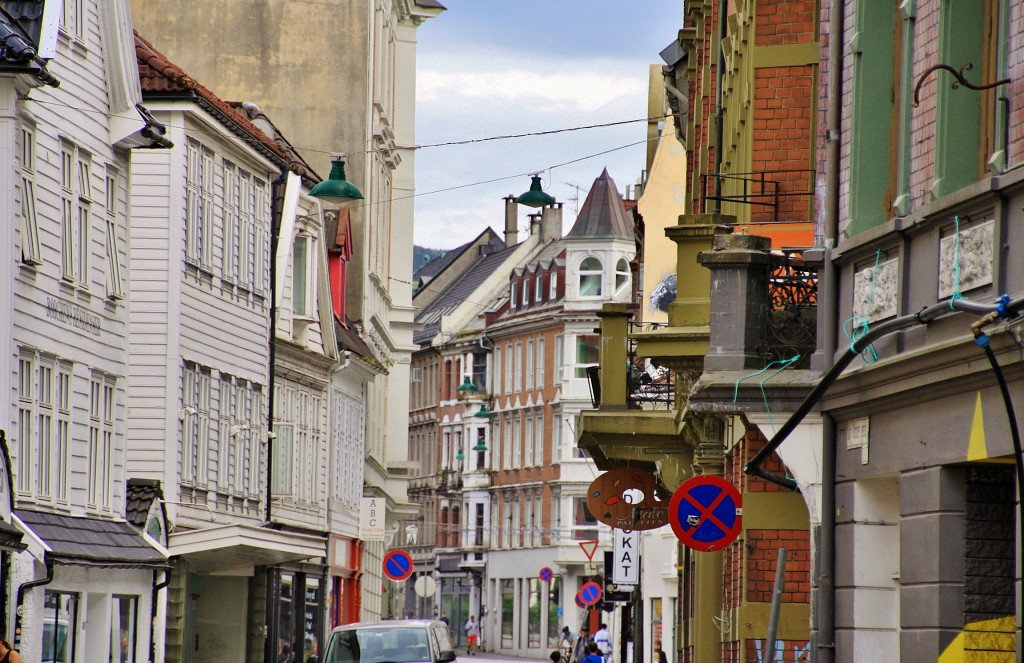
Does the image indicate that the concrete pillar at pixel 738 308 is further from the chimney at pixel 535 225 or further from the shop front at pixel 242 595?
the chimney at pixel 535 225

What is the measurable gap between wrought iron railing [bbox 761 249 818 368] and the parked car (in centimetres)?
1178

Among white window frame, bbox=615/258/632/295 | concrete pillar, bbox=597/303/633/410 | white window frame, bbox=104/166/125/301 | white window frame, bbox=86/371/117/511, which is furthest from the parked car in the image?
white window frame, bbox=615/258/632/295

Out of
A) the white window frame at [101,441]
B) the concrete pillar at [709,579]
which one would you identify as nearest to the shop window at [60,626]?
the white window frame at [101,441]

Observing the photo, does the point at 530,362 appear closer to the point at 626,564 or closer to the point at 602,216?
the point at 602,216

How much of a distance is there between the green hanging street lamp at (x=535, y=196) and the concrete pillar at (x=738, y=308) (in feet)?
48.4

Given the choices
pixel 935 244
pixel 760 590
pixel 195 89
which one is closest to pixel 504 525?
pixel 195 89

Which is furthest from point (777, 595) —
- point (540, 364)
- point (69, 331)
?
point (540, 364)

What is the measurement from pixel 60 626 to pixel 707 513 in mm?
10957

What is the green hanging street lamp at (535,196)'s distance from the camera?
28.2 meters

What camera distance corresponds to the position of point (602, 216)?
88.9 meters

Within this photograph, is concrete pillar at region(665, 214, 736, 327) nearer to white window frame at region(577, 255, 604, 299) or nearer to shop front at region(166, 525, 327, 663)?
shop front at region(166, 525, 327, 663)

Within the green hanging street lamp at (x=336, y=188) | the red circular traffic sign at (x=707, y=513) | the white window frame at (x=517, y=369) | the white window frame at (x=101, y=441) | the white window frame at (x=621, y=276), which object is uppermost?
the white window frame at (x=621, y=276)

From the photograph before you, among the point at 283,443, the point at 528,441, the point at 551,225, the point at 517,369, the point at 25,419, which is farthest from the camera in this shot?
the point at 551,225

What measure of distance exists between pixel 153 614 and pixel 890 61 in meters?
17.5
